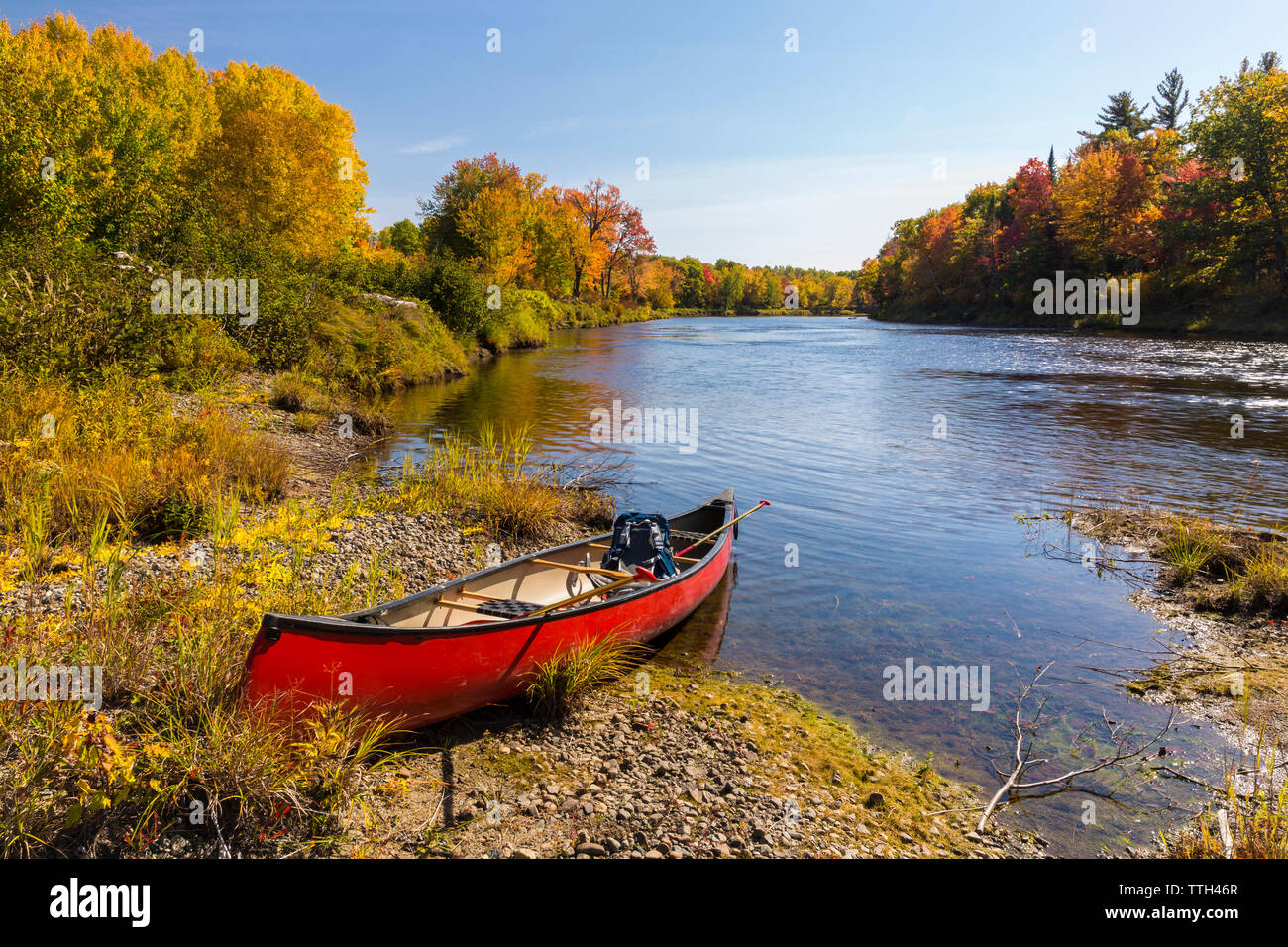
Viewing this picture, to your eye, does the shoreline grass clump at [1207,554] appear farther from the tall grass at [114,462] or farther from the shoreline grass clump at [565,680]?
the tall grass at [114,462]

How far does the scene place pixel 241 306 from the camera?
18.5 meters

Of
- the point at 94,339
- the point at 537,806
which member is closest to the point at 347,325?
the point at 94,339

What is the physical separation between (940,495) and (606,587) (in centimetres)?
864

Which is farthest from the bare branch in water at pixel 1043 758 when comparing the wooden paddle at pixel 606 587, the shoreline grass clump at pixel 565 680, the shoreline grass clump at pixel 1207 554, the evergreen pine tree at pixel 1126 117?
the evergreen pine tree at pixel 1126 117

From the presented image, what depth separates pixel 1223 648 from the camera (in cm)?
673

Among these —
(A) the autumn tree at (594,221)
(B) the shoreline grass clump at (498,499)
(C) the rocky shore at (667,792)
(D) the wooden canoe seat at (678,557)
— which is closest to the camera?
(C) the rocky shore at (667,792)

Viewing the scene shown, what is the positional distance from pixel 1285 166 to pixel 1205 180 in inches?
141

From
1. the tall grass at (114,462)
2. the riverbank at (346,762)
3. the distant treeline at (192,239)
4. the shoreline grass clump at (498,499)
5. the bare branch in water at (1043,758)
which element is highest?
the distant treeline at (192,239)

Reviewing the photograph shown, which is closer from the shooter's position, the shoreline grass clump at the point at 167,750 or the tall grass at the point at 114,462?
the shoreline grass clump at the point at 167,750

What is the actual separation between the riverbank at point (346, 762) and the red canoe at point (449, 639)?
0.21 meters

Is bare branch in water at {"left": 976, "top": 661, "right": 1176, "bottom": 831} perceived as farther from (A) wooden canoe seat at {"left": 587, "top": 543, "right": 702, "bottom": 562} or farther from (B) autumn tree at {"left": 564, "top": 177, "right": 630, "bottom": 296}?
(B) autumn tree at {"left": 564, "top": 177, "right": 630, "bottom": 296}

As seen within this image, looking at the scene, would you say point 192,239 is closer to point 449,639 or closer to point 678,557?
point 678,557

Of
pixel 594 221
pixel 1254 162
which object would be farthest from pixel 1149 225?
pixel 594 221

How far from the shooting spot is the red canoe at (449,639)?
412 centimetres
